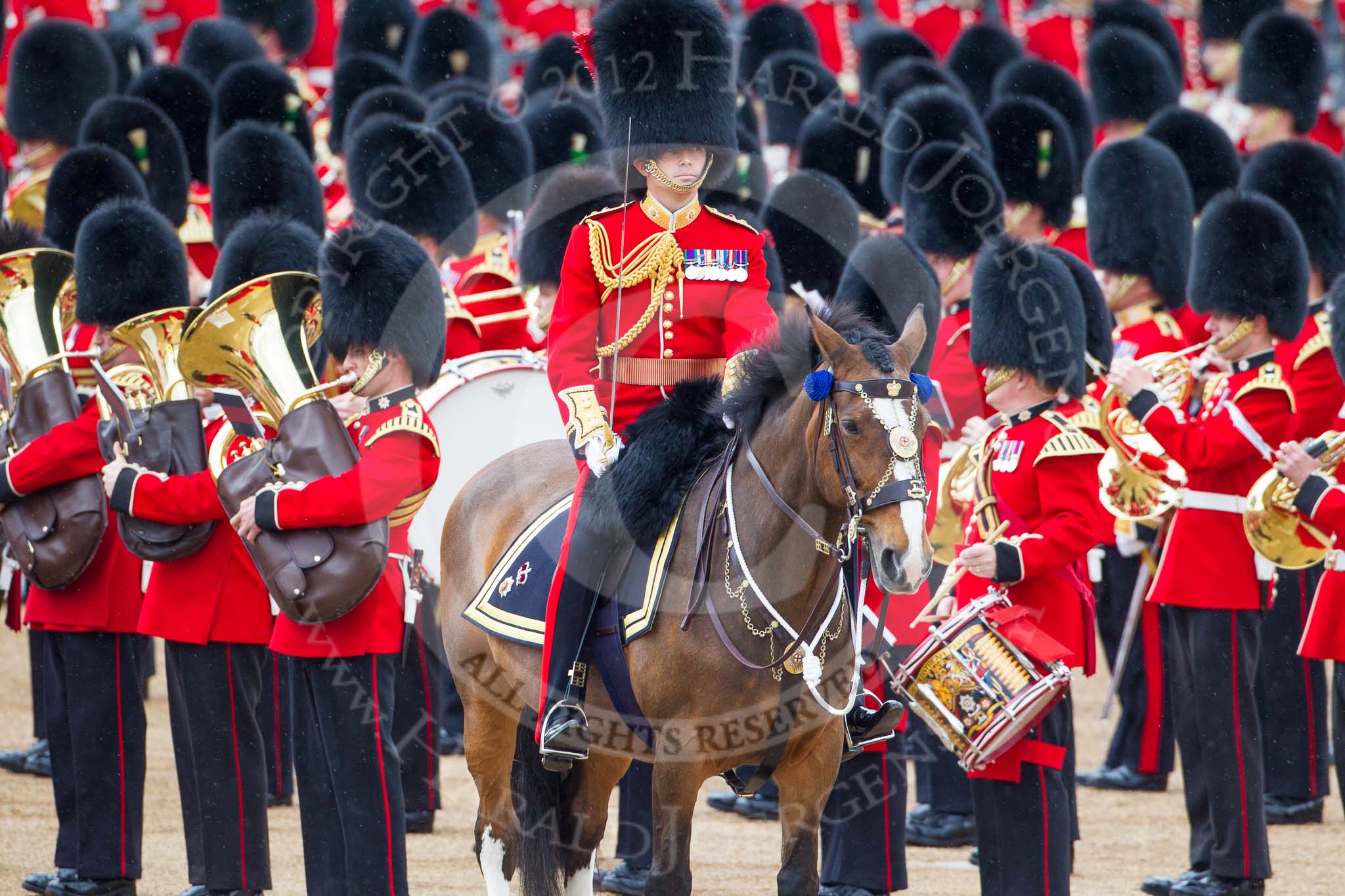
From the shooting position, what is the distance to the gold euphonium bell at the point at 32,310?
213 inches

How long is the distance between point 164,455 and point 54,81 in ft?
17.3

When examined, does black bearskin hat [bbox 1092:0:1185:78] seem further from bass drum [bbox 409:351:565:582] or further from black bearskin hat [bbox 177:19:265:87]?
A: bass drum [bbox 409:351:565:582]

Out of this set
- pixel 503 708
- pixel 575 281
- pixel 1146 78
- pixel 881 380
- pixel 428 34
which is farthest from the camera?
pixel 428 34

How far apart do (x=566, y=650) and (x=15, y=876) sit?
221cm

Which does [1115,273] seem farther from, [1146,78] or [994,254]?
[1146,78]

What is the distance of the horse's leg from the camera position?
407 cm

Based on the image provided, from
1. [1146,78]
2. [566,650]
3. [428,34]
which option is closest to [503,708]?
[566,650]

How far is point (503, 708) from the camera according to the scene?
4926 millimetres

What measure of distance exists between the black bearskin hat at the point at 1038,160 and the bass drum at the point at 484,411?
9.69 feet

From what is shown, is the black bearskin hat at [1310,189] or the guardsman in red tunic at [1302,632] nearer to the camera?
the guardsman in red tunic at [1302,632]

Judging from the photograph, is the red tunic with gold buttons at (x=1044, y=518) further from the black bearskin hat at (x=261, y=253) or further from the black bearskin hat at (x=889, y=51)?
the black bearskin hat at (x=889, y=51)

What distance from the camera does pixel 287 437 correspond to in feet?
15.6

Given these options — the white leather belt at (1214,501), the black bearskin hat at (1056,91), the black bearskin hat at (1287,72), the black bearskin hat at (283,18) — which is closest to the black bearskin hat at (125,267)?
the white leather belt at (1214,501)

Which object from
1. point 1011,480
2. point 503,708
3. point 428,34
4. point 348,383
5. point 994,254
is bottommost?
point 503,708
